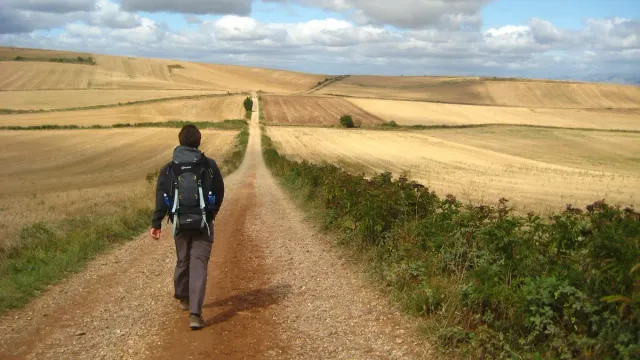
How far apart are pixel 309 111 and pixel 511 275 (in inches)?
3339

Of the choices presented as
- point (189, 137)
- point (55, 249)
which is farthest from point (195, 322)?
point (55, 249)

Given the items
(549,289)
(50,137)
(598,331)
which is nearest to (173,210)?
(549,289)

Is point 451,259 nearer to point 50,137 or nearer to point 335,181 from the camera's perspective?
point 335,181

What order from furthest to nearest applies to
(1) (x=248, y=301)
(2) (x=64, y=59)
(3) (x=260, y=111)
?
1. (2) (x=64, y=59)
2. (3) (x=260, y=111)
3. (1) (x=248, y=301)

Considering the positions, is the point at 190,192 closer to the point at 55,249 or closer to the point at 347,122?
the point at 55,249

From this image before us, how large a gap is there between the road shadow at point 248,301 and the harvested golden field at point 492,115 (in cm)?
7492

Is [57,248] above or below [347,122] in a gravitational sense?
above

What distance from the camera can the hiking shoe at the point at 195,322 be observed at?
666 cm

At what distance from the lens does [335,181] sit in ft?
47.7

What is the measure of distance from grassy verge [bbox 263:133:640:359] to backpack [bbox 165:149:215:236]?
8.83 feet

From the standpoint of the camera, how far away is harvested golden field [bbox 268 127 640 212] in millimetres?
27891

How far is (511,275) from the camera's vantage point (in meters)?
6.22

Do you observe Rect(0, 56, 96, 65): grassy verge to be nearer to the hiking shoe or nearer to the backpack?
the backpack

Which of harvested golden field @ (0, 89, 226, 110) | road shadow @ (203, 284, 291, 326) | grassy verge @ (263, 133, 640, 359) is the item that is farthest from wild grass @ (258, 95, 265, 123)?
road shadow @ (203, 284, 291, 326)
